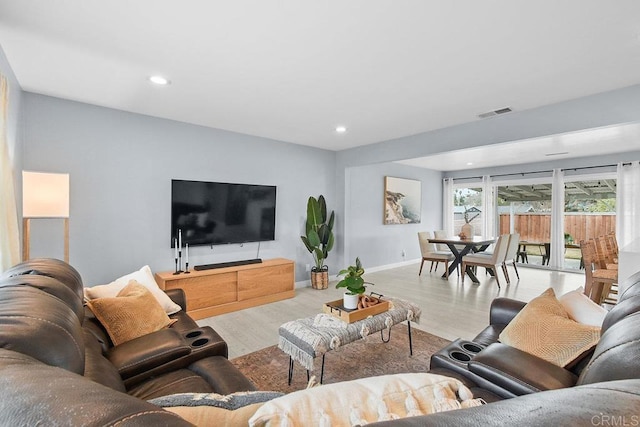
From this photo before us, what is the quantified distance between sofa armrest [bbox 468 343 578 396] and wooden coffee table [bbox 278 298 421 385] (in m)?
0.82

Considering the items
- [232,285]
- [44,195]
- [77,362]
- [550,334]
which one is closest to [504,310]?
[550,334]

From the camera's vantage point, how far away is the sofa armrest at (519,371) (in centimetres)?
127

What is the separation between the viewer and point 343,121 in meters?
3.62

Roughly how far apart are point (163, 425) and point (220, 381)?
120 cm

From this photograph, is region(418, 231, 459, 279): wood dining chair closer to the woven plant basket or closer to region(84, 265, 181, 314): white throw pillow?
the woven plant basket

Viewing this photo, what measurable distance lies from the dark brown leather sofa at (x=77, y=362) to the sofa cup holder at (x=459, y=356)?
3.70 ft

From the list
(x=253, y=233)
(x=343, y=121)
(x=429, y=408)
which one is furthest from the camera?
(x=253, y=233)

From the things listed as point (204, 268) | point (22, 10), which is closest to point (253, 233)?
point (204, 268)

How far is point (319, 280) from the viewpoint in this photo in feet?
15.6

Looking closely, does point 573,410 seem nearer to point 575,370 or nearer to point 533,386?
point 533,386

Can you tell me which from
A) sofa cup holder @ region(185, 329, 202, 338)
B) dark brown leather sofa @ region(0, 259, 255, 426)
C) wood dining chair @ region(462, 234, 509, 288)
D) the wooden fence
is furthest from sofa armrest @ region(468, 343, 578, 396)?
the wooden fence

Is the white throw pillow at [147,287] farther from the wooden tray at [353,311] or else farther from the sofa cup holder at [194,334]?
the wooden tray at [353,311]

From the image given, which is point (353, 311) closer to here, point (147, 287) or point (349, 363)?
point (349, 363)

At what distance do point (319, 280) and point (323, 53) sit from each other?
11.5 ft
